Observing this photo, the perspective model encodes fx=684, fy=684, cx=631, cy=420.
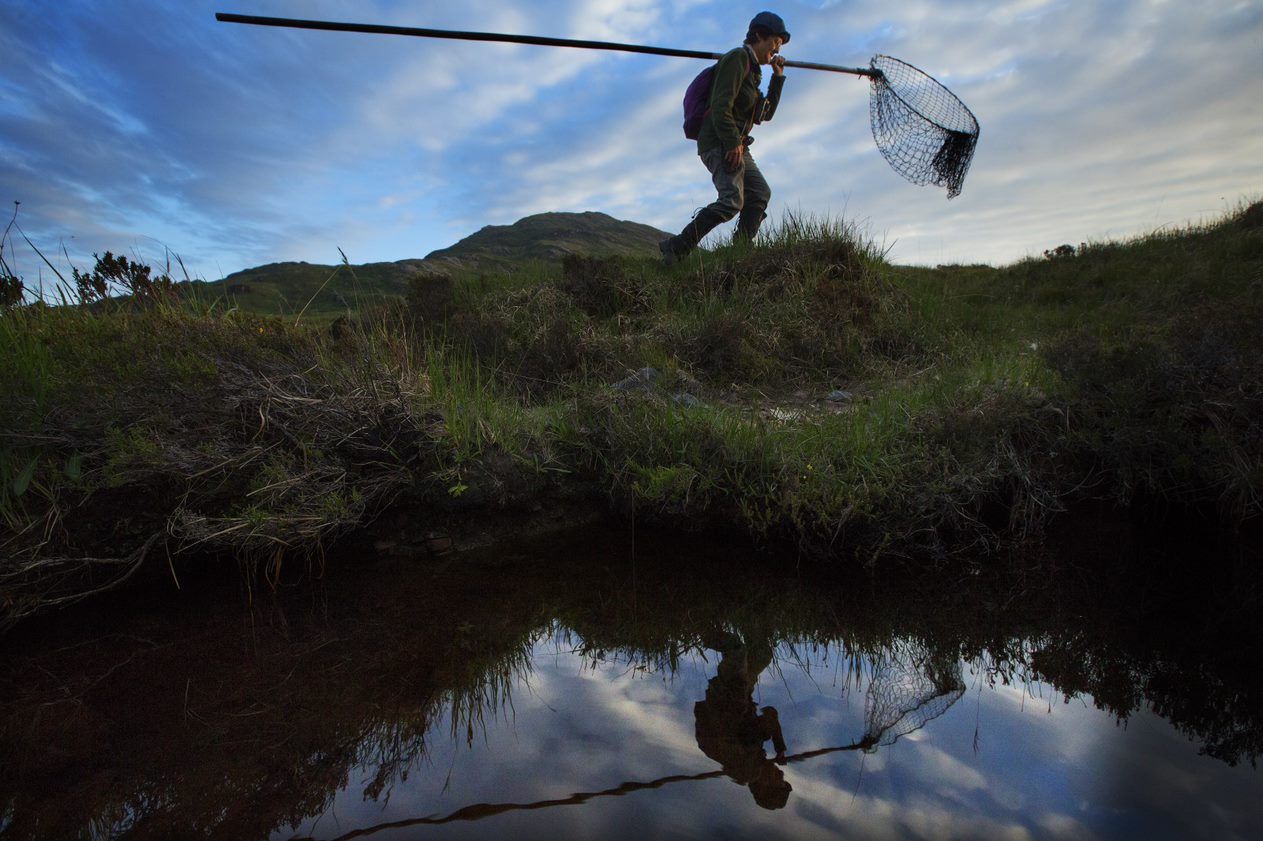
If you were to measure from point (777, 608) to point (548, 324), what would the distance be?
4.33 meters

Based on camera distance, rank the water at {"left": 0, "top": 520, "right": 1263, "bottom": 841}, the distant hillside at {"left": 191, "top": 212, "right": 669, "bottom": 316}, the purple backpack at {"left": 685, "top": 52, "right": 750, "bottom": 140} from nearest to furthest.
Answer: the water at {"left": 0, "top": 520, "right": 1263, "bottom": 841}, the distant hillside at {"left": 191, "top": 212, "right": 669, "bottom": 316}, the purple backpack at {"left": 685, "top": 52, "right": 750, "bottom": 140}

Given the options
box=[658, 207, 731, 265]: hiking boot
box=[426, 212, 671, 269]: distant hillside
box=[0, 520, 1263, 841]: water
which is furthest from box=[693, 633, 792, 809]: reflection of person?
box=[426, 212, 671, 269]: distant hillside

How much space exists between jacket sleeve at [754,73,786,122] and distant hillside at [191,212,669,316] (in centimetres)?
223

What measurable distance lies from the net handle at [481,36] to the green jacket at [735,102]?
0.37m

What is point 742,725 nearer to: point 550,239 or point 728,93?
point 728,93

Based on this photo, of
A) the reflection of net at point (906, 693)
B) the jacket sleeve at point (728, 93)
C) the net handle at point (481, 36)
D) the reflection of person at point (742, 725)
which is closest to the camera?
the reflection of person at point (742, 725)

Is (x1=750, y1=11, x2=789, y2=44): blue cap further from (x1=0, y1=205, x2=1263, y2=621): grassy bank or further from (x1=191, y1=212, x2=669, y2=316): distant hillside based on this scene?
(x1=0, y1=205, x2=1263, y2=621): grassy bank

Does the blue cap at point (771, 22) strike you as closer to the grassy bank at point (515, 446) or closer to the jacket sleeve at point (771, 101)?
the jacket sleeve at point (771, 101)

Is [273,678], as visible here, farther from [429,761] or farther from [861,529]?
[861,529]

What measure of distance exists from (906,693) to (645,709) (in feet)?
3.03

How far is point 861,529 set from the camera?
3436 mm

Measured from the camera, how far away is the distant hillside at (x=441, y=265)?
21.8 ft

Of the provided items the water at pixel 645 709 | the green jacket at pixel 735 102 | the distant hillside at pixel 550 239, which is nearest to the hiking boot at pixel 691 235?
the green jacket at pixel 735 102

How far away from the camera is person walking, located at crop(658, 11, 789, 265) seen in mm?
7184
